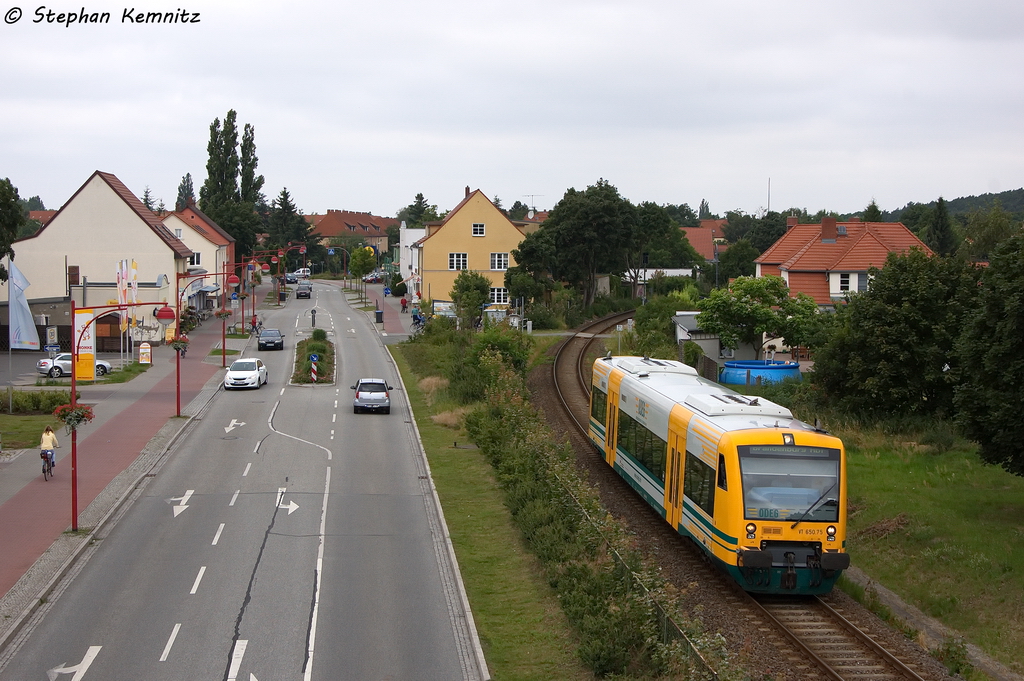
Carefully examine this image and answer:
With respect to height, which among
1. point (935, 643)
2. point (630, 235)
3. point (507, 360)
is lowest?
point (935, 643)

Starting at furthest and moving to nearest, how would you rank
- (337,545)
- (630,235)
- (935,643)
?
(630,235)
(337,545)
(935,643)

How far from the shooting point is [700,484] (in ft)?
57.9

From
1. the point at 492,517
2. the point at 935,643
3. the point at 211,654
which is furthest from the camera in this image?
the point at 492,517

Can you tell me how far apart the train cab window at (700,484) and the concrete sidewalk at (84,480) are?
1237 centimetres

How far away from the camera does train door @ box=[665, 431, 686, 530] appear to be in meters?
19.0

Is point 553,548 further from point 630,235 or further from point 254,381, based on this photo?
point 630,235

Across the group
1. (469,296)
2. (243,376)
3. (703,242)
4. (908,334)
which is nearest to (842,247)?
(469,296)

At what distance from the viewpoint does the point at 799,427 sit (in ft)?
57.5

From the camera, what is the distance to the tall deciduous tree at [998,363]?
63.4 ft

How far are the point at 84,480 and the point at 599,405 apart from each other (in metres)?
15.4

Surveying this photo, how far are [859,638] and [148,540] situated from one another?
1532cm

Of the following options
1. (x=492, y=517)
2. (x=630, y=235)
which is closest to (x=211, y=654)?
(x=492, y=517)

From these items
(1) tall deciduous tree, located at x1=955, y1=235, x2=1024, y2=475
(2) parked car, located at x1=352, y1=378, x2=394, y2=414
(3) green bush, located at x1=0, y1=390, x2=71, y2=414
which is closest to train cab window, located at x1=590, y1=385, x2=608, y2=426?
(1) tall deciduous tree, located at x1=955, y1=235, x2=1024, y2=475

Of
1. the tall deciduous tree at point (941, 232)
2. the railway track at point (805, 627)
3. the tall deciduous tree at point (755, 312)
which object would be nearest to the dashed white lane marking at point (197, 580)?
the railway track at point (805, 627)
